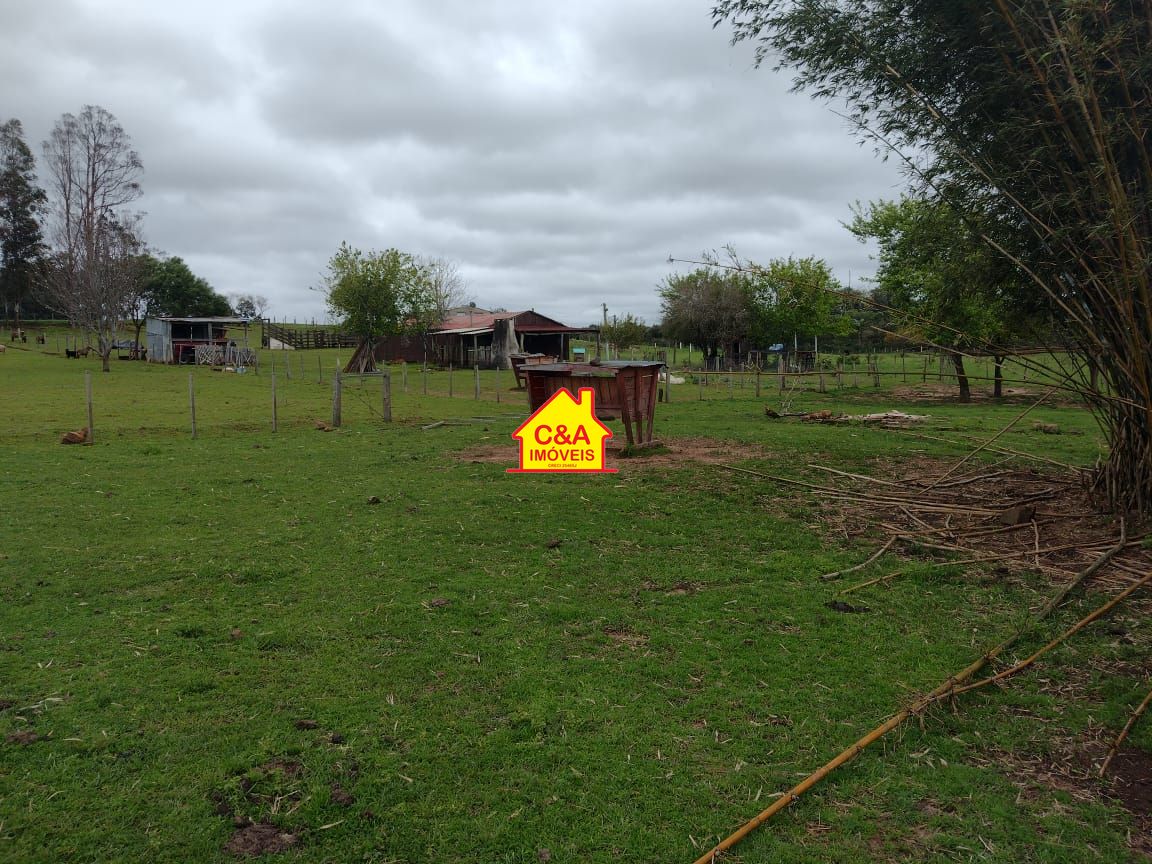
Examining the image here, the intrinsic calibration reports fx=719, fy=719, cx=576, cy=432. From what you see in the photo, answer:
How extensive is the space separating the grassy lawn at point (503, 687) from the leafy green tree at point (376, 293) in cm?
2822

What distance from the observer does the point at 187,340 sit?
4209 cm

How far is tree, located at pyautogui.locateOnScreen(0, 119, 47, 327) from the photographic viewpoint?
5072 cm

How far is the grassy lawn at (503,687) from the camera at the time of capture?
106 inches

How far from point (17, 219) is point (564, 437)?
61.2 m

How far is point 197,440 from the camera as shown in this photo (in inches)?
521

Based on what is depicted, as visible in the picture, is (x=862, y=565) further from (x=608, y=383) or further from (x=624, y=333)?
(x=624, y=333)

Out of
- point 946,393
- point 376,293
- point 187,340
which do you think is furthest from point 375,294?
point 946,393

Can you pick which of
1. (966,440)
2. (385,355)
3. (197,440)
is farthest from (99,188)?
(966,440)

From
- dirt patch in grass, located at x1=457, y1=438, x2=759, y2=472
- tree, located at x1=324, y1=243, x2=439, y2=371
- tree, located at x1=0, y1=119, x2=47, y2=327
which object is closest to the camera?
dirt patch in grass, located at x1=457, y1=438, x2=759, y2=472

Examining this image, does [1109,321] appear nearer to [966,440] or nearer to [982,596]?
[982,596]

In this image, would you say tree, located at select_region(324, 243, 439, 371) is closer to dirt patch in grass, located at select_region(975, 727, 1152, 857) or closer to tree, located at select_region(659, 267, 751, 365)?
tree, located at select_region(659, 267, 751, 365)

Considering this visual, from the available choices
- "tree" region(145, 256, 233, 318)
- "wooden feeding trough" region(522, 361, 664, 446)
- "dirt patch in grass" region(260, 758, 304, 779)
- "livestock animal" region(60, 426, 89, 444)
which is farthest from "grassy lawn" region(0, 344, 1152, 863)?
"tree" region(145, 256, 233, 318)

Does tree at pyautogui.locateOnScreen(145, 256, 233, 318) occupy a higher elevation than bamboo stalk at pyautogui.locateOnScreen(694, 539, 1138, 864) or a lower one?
higher

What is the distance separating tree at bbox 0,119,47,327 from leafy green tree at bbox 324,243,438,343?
28176mm
